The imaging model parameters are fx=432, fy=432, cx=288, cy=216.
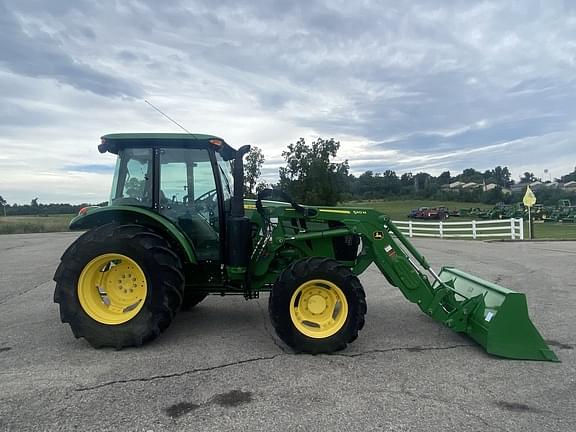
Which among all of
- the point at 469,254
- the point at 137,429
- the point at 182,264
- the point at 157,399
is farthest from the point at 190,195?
the point at 469,254

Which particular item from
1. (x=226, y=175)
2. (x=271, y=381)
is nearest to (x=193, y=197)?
(x=226, y=175)

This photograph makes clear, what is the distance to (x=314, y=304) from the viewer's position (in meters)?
4.49

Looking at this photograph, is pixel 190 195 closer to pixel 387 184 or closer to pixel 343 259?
pixel 343 259

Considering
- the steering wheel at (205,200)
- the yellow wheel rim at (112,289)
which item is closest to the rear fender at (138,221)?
the steering wheel at (205,200)

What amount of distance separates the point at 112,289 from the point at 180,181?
56.2 inches

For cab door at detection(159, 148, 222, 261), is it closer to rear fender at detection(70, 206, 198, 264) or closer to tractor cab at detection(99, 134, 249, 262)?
tractor cab at detection(99, 134, 249, 262)

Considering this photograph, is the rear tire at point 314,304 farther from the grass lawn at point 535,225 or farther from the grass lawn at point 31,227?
the grass lawn at point 31,227

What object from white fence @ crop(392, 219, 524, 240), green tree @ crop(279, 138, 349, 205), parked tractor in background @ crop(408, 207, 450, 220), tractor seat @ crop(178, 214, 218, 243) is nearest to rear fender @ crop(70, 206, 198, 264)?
tractor seat @ crop(178, 214, 218, 243)

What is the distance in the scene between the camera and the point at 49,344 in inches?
186

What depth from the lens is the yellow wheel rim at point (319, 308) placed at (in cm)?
441

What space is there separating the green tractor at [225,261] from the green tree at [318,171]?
28478mm

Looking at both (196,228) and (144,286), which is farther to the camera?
(196,228)

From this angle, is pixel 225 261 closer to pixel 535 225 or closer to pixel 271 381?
pixel 271 381

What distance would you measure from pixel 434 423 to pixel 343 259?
8.12 ft
